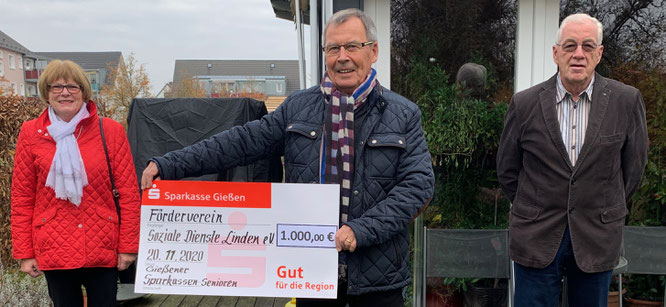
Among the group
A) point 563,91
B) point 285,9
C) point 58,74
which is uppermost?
→ point 285,9

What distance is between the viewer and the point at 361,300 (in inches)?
83.8

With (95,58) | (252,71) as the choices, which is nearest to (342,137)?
(252,71)

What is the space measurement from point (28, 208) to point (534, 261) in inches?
96.9

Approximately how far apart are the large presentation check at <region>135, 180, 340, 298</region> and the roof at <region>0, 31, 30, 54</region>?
74.5 meters

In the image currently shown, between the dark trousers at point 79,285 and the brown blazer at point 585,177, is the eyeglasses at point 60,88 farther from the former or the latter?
the brown blazer at point 585,177

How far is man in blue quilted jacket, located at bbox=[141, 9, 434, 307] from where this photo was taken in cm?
197

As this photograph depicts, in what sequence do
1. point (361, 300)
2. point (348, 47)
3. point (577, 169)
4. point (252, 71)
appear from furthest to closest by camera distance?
1. point (252, 71)
2. point (577, 169)
3. point (361, 300)
4. point (348, 47)

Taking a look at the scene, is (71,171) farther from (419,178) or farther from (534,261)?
(534,261)

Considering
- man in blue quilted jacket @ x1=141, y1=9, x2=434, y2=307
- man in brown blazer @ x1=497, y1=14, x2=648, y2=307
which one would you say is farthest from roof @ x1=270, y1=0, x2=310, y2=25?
man in blue quilted jacket @ x1=141, y1=9, x2=434, y2=307

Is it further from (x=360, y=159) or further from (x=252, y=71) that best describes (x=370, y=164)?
(x=252, y=71)

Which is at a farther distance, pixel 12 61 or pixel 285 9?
pixel 12 61

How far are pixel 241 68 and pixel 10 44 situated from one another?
105 ft

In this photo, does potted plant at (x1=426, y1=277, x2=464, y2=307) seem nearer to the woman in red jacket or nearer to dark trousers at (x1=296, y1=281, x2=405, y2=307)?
dark trousers at (x1=296, y1=281, x2=405, y2=307)

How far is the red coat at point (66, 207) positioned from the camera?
99.8 inches
